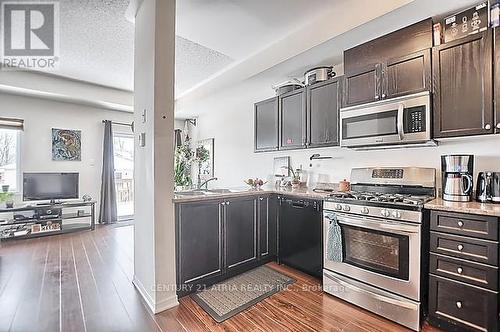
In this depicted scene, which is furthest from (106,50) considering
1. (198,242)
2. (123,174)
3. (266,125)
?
(123,174)

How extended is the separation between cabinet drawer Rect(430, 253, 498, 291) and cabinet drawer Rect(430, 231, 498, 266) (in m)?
0.04

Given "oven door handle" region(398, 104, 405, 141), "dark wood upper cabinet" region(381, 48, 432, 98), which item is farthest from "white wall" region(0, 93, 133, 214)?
"oven door handle" region(398, 104, 405, 141)

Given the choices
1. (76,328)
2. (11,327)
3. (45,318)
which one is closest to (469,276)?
(76,328)

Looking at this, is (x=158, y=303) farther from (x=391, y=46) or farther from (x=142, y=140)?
(x=391, y=46)

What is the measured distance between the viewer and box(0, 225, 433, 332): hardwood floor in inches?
77.4

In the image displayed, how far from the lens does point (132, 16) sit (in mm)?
2670

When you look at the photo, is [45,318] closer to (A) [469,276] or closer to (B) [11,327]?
(B) [11,327]

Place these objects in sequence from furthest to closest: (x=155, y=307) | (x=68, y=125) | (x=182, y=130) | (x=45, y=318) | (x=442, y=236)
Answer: (x=182, y=130) → (x=68, y=125) → (x=155, y=307) → (x=45, y=318) → (x=442, y=236)

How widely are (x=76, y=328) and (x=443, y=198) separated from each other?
3.19m

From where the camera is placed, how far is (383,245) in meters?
2.17

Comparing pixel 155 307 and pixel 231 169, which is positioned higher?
pixel 231 169

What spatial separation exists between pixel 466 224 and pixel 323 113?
180 cm

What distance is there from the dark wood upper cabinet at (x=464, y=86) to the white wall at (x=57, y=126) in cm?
606

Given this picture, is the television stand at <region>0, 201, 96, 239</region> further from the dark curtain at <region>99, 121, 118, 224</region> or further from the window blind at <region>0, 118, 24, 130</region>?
the window blind at <region>0, 118, 24, 130</region>
